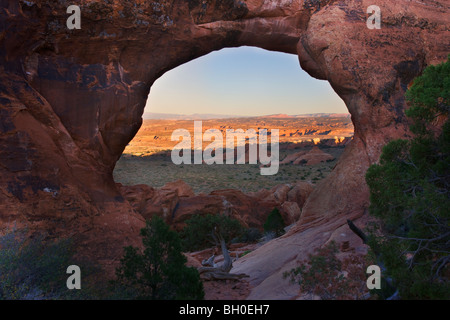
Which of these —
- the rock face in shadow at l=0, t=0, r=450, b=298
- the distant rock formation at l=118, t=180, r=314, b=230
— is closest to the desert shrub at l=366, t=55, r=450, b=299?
the rock face in shadow at l=0, t=0, r=450, b=298

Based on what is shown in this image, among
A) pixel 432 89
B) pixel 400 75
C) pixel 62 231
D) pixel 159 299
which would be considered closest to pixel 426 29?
pixel 400 75

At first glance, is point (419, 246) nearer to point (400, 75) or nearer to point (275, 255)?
point (275, 255)

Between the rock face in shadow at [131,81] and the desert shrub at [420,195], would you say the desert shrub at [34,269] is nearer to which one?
the rock face in shadow at [131,81]

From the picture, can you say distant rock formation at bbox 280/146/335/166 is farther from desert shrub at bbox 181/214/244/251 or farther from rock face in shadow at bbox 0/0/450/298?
rock face in shadow at bbox 0/0/450/298

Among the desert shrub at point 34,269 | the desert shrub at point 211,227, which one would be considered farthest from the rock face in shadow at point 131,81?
the desert shrub at point 211,227

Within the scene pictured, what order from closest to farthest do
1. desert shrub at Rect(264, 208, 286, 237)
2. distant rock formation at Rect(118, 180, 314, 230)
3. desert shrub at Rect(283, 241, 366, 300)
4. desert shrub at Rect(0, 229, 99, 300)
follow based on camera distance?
desert shrub at Rect(0, 229, 99, 300) → desert shrub at Rect(283, 241, 366, 300) → desert shrub at Rect(264, 208, 286, 237) → distant rock formation at Rect(118, 180, 314, 230)
